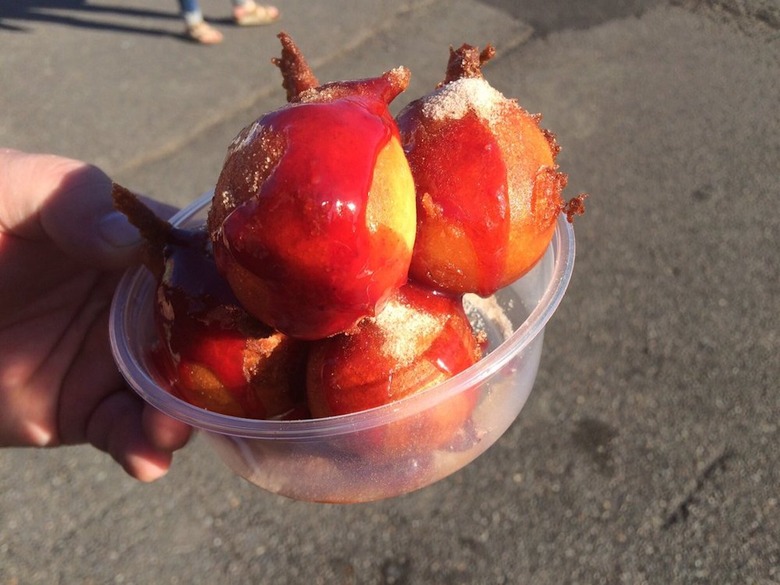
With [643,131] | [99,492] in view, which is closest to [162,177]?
[99,492]

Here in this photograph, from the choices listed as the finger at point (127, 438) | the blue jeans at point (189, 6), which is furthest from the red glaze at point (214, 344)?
the blue jeans at point (189, 6)

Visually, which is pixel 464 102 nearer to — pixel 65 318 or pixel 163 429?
pixel 163 429

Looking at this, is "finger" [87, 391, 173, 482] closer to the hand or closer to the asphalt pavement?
the hand

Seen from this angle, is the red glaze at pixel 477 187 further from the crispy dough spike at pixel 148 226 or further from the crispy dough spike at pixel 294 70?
the crispy dough spike at pixel 148 226

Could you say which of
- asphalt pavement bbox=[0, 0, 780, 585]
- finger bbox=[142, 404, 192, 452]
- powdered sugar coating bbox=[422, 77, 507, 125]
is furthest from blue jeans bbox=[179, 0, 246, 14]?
powdered sugar coating bbox=[422, 77, 507, 125]

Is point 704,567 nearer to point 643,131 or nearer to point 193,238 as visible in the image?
point 193,238

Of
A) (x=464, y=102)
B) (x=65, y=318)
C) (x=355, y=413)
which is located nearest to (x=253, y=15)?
(x=65, y=318)
